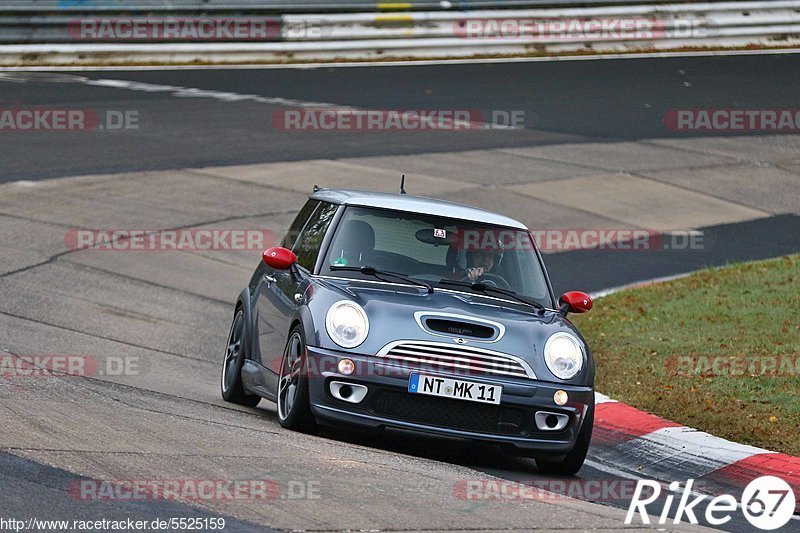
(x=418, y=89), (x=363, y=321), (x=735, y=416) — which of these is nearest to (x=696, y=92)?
(x=418, y=89)

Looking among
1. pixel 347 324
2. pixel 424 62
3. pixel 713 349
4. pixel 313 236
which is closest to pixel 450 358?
pixel 347 324

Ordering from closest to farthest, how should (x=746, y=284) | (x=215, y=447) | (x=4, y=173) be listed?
(x=215, y=447)
(x=746, y=284)
(x=4, y=173)

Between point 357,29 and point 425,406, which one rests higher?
point 357,29

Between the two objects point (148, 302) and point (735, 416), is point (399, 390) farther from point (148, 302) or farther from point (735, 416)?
point (148, 302)

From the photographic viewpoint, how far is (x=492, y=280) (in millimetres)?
8914

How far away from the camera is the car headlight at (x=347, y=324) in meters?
7.89

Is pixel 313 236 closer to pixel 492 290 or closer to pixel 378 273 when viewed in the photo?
pixel 378 273

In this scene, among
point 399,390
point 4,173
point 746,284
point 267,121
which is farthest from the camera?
point 267,121

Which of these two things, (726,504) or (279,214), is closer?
(726,504)

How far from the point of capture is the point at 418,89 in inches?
1038

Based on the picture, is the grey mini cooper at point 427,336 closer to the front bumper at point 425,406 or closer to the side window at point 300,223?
the front bumper at point 425,406

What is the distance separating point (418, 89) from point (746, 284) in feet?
42.1

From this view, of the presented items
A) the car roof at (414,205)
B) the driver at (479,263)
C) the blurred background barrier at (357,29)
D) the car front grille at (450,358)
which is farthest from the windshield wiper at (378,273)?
the blurred background barrier at (357,29)

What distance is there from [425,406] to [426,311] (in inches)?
22.7
